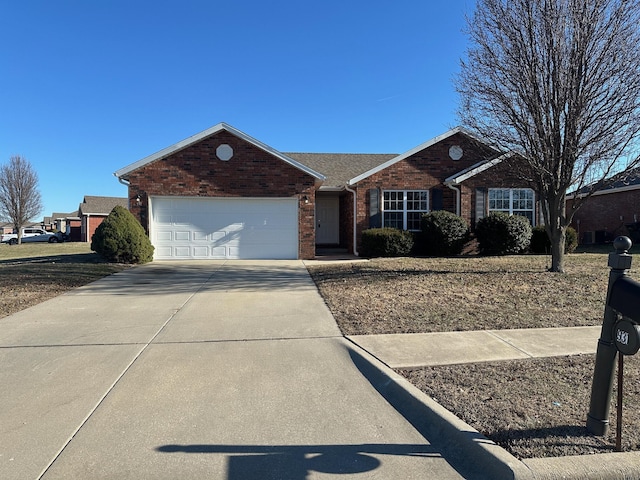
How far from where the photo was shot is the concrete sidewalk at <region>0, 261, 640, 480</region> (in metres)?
2.84

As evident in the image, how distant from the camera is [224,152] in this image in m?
15.4

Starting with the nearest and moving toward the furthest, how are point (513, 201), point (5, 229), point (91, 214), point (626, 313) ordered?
point (626, 313) → point (513, 201) → point (91, 214) → point (5, 229)

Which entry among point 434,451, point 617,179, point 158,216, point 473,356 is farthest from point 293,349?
point 158,216

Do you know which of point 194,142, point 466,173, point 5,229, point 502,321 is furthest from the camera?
point 5,229

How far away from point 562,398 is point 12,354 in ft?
19.3

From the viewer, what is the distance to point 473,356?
15.6 ft

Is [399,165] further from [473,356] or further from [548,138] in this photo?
[473,356]

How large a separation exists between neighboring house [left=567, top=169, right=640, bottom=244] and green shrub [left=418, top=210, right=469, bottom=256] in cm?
834

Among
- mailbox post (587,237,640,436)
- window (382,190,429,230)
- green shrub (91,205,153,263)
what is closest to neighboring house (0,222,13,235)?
green shrub (91,205,153,263)

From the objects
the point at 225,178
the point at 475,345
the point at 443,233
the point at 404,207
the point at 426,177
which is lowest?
the point at 475,345

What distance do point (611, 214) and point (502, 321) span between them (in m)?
20.9

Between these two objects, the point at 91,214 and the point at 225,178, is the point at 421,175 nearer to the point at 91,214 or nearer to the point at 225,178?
the point at 225,178

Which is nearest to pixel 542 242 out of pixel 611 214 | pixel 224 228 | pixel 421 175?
pixel 421 175

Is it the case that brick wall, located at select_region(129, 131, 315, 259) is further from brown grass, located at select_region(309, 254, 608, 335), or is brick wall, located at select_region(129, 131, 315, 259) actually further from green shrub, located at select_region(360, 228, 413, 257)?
brown grass, located at select_region(309, 254, 608, 335)
